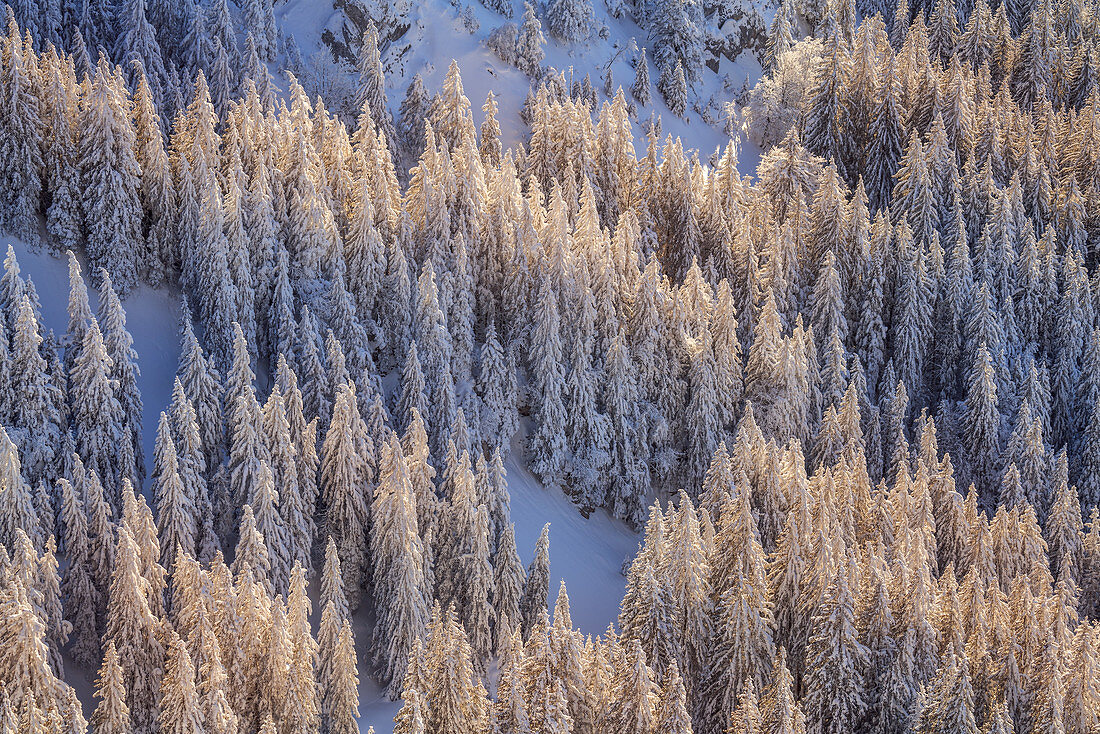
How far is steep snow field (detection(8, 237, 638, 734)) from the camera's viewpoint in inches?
2338

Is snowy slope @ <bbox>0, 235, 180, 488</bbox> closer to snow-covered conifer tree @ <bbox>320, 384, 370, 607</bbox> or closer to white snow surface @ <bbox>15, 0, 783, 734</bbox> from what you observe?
Result: white snow surface @ <bbox>15, 0, 783, 734</bbox>

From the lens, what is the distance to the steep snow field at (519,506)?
195ft

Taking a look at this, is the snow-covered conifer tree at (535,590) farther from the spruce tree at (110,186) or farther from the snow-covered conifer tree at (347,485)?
the spruce tree at (110,186)

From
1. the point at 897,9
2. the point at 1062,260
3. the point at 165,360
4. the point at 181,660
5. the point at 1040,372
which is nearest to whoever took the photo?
the point at 181,660

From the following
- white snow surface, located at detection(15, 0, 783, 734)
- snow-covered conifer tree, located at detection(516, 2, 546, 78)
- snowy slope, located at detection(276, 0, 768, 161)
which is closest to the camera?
white snow surface, located at detection(15, 0, 783, 734)

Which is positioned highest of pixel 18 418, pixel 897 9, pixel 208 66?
pixel 897 9

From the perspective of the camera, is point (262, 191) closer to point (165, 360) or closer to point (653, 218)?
point (165, 360)

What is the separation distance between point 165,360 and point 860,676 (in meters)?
34.6

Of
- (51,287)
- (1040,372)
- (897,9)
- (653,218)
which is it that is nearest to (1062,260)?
(1040,372)

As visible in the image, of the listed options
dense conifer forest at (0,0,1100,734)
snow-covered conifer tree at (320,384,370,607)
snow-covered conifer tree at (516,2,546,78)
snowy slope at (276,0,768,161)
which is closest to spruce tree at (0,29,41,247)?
dense conifer forest at (0,0,1100,734)

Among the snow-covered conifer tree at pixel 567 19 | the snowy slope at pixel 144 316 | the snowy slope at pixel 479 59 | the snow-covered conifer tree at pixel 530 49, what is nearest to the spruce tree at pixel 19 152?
the snowy slope at pixel 144 316

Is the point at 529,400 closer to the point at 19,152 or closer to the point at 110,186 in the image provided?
the point at 110,186

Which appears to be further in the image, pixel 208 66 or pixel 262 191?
pixel 208 66

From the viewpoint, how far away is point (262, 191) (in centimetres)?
6328
